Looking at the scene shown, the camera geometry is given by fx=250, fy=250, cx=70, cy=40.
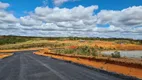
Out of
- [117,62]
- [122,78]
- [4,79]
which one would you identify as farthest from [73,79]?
[117,62]

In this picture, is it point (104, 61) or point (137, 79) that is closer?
point (137, 79)

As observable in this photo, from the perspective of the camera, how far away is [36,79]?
52.4 ft

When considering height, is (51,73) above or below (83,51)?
below

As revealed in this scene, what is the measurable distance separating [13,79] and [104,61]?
1256 centimetres

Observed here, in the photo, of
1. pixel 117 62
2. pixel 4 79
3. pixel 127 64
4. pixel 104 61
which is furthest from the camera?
pixel 104 61

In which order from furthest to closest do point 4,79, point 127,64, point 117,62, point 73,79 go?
point 117,62 → point 127,64 → point 4,79 → point 73,79

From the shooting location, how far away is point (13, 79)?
625 inches

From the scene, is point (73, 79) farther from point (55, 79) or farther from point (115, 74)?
point (115, 74)

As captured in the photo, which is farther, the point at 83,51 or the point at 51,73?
the point at 83,51

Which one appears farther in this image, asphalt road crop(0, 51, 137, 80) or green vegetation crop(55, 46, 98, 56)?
green vegetation crop(55, 46, 98, 56)

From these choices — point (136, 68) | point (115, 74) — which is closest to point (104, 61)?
point (136, 68)

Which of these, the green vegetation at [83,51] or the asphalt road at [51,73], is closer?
the asphalt road at [51,73]

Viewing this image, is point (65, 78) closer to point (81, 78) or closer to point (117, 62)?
point (81, 78)

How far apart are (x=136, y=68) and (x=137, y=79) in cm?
487
